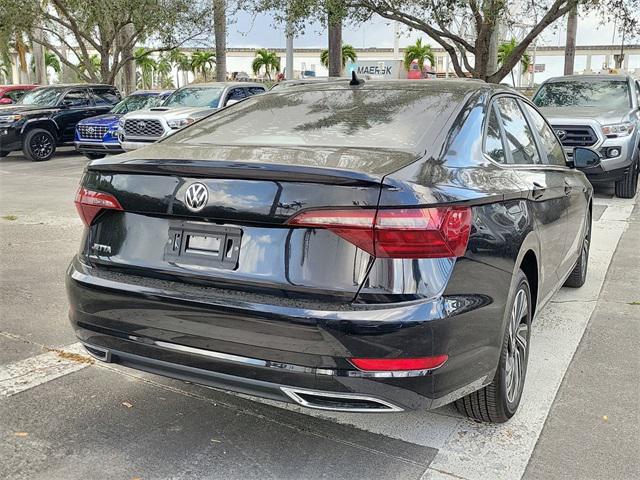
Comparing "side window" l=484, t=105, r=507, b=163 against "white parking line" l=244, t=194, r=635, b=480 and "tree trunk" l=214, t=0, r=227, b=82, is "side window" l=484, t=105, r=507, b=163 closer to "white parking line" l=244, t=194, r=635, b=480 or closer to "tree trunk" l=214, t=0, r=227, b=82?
"white parking line" l=244, t=194, r=635, b=480

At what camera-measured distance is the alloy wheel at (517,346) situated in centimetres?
328

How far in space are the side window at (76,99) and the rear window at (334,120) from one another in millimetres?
15178

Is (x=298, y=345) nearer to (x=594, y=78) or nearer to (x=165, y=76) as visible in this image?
(x=594, y=78)

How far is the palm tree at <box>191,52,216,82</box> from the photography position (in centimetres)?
7000

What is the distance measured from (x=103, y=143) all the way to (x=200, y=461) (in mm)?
13852

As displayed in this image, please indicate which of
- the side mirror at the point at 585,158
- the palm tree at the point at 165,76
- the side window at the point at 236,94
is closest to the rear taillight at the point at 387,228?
the side mirror at the point at 585,158

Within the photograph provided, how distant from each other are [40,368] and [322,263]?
7.67ft

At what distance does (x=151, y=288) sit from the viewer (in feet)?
9.29

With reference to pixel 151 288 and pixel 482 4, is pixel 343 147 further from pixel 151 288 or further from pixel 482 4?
pixel 482 4

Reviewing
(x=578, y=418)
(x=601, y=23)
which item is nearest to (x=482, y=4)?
(x=601, y=23)

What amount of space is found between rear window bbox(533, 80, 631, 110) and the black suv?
11.8 metres

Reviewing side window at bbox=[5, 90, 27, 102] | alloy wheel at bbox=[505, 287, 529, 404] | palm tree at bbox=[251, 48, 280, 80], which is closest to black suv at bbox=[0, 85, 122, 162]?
side window at bbox=[5, 90, 27, 102]

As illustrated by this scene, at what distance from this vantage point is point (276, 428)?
3318mm

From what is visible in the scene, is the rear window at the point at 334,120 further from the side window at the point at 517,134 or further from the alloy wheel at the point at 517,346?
the alloy wheel at the point at 517,346
